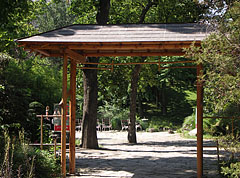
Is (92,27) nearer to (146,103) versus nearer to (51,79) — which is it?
(51,79)

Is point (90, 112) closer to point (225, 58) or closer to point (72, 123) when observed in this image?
point (72, 123)

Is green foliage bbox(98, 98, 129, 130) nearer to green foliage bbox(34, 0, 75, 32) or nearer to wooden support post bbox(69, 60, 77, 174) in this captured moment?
green foliage bbox(34, 0, 75, 32)

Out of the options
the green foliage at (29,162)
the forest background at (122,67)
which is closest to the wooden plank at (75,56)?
the green foliage at (29,162)

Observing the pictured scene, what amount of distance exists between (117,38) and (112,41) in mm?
281

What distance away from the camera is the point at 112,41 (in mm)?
7594

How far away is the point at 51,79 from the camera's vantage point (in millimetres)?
16531

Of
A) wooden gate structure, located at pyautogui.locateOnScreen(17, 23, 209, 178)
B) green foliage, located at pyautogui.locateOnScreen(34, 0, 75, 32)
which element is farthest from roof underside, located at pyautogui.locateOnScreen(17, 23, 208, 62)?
green foliage, located at pyautogui.locateOnScreen(34, 0, 75, 32)

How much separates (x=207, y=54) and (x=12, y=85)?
9087 millimetres

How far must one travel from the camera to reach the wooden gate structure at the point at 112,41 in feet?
25.0

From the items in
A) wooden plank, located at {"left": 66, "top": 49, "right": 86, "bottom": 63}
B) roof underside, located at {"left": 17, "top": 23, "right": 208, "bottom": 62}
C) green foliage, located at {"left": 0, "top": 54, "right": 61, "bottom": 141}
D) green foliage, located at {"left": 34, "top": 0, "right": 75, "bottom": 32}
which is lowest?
green foliage, located at {"left": 0, "top": 54, "right": 61, "bottom": 141}

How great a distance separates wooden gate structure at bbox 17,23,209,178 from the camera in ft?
25.0

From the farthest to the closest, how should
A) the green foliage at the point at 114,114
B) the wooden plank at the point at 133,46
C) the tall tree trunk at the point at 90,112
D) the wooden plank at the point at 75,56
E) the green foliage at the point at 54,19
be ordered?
the green foliage at the point at 54,19 < the green foliage at the point at 114,114 < the tall tree trunk at the point at 90,112 < the wooden plank at the point at 75,56 < the wooden plank at the point at 133,46

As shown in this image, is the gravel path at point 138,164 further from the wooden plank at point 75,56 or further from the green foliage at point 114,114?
the green foliage at point 114,114

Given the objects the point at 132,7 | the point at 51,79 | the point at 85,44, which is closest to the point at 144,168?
the point at 85,44
